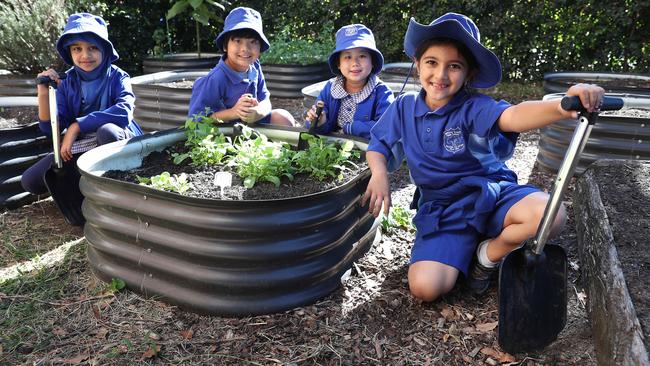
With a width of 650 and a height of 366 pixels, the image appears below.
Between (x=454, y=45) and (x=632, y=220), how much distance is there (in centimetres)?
108

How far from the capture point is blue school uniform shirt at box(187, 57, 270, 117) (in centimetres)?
335

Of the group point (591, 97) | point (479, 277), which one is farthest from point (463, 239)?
point (591, 97)

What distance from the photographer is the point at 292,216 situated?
204cm

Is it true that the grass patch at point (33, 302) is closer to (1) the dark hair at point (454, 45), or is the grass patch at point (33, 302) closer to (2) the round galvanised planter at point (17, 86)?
(1) the dark hair at point (454, 45)

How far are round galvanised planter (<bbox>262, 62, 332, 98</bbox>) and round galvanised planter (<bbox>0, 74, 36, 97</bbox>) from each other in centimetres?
286

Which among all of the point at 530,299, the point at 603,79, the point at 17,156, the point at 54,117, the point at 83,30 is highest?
the point at 83,30

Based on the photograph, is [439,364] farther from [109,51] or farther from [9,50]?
[9,50]

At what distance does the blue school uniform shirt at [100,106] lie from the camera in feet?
10.5

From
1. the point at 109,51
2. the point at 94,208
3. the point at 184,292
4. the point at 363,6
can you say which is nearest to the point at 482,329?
the point at 184,292

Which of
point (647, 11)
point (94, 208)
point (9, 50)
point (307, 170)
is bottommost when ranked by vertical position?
point (94, 208)

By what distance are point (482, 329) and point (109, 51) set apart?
2.89 metres

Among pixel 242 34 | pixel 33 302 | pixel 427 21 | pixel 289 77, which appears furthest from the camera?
pixel 427 21

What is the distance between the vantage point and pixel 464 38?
2.07 metres

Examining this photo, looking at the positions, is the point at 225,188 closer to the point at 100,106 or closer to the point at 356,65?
the point at 356,65
